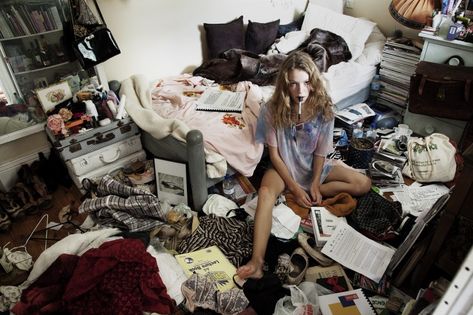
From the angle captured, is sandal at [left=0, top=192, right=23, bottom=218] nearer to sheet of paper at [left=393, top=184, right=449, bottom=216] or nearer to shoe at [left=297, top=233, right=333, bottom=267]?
shoe at [left=297, top=233, right=333, bottom=267]

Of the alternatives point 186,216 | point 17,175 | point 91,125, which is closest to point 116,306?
point 186,216

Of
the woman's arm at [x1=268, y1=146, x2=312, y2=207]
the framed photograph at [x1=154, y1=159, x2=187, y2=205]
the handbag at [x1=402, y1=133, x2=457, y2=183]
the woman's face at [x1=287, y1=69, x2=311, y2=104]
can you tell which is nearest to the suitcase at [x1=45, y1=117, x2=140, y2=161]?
the framed photograph at [x1=154, y1=159, x2=187, y2=205]

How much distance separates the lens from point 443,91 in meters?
2.00

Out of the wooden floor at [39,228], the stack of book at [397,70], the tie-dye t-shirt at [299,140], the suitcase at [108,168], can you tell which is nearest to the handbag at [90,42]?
the suitcase at [108,168]

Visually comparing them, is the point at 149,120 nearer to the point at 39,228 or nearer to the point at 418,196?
the point at 39,228

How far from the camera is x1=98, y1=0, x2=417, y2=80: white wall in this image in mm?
2135

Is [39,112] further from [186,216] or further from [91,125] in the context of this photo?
[186,216]

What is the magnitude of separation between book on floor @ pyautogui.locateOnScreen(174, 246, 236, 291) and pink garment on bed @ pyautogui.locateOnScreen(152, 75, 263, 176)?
0.48m

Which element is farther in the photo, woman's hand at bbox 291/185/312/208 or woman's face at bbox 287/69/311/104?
woman's hand at bbox 291/185/312/208

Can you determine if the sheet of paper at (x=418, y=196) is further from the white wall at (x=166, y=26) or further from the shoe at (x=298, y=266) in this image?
the white wall at (x=166, y=26)

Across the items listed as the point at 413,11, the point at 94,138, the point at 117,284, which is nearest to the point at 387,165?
the point at 413,11

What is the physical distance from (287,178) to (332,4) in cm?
217

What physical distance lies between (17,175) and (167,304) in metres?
1.46

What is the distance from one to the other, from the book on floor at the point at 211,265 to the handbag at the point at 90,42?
1.20 meters
